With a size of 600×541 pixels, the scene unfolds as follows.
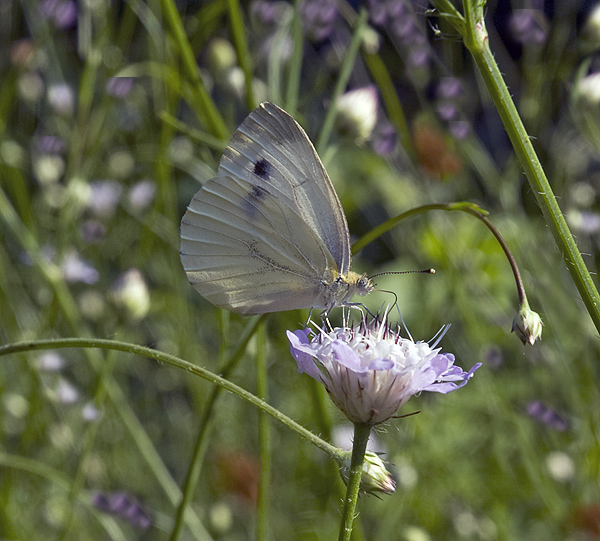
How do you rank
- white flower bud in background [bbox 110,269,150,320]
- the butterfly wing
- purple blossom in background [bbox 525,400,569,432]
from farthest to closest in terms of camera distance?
purple blossom in background [bbox 525,400,569,432] → white flower bud in background [bbox 110,269,150,320] → the butterfly wing

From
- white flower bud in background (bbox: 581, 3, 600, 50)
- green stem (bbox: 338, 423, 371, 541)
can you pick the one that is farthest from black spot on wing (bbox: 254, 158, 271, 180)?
white flower bud in background (bbox: 581, 3, 600, 50)

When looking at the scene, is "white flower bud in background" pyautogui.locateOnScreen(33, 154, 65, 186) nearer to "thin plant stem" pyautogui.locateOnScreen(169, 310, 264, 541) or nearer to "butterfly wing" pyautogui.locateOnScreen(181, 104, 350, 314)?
"butterfly wing" pyautogui.locateOnScreen(181, 104, 350, 314)

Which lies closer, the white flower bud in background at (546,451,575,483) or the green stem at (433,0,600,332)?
the green stem at (433,0,600,332)

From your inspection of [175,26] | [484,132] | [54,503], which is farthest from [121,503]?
[484,132]

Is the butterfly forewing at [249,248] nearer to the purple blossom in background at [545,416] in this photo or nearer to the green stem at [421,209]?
the green stem at [421,209]

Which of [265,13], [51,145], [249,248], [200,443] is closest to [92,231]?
[51,145]

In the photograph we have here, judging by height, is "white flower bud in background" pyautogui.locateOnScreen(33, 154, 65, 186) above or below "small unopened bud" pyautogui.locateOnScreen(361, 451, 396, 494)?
below

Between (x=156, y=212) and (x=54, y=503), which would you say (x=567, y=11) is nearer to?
(x=156, y=212)
